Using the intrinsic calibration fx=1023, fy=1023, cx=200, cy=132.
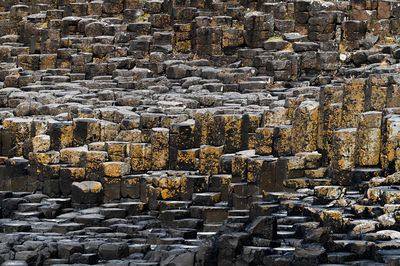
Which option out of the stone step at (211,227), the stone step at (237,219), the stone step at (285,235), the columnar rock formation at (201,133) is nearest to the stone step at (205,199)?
the columnar rock formation at (201,133)

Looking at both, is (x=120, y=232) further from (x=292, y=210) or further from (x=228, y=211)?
(x=292, y=210)

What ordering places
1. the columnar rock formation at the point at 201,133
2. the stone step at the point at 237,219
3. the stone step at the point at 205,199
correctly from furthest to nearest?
the stone step at the point at 205,199, the stone step at the point at 237,219, the columnar rock formation at the point at 201,133

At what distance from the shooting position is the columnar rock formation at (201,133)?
72.0ft

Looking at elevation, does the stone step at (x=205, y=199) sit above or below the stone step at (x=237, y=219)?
below

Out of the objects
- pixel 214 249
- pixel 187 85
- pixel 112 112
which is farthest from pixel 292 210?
pixel 187 85

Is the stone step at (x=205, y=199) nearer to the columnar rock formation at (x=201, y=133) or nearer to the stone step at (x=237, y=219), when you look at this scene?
the columnar rock formation at (x=201, y=133)

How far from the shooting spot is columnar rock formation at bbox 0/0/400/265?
22.0m

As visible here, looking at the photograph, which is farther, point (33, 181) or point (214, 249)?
point (33, 181)

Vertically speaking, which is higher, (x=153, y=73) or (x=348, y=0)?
(x=348, y=0)

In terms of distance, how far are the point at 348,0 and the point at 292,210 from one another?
15798 millimetres

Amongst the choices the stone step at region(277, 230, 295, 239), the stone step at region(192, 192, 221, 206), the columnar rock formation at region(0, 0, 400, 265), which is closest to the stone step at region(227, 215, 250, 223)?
the columnar rock formation at region(0, 0, 400, 265)

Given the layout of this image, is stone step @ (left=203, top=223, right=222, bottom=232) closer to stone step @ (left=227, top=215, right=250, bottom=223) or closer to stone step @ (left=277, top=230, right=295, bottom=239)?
stone step @ (left=227, top=215, right=250, bottom=223)

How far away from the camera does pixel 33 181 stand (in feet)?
97.7

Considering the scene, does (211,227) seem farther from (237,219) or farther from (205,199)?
(237,219)
